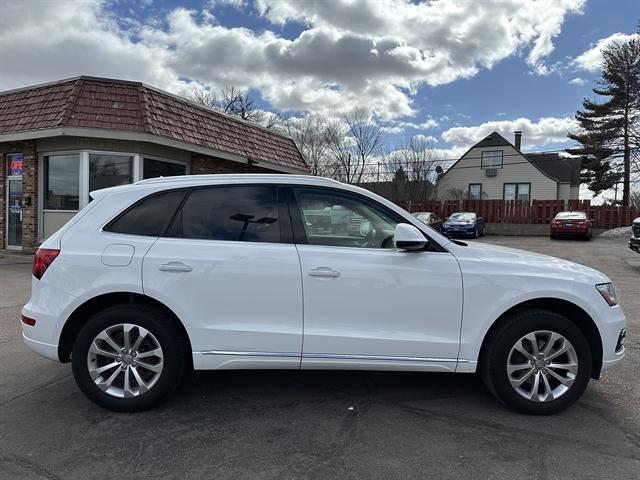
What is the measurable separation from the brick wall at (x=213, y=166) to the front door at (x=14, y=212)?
4.49m

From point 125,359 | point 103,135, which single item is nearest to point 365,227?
point 125,359

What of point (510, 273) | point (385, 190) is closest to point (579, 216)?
point (385, 190)

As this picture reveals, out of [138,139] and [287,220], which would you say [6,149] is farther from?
[287,220]

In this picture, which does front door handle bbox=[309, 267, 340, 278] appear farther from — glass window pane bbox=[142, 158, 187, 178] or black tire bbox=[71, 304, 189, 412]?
glass window pane bbox=[142, 158, 187, 178]

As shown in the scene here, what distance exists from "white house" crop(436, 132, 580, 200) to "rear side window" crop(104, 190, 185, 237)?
1336 inches

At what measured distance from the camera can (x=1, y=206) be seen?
40.4 ft

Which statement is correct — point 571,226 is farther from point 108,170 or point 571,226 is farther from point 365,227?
point 365,227

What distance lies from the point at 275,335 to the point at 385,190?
34.6 m

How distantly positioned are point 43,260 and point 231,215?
141 centimetres

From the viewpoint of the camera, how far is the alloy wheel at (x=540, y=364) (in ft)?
10.8

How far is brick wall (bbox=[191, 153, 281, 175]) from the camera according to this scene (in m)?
13.0

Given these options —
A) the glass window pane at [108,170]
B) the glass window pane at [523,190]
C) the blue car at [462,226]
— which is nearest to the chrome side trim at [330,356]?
the glass window pane at [108,170]

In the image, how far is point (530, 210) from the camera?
28.1 metres

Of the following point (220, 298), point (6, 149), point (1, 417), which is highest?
point (6, 149)
